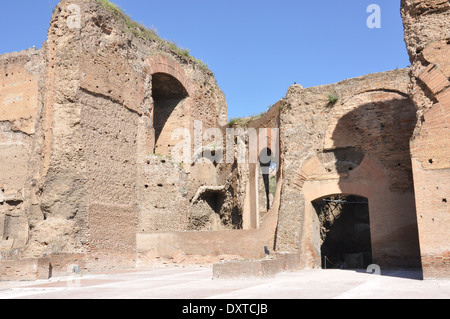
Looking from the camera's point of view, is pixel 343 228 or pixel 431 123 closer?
pixel 431 123

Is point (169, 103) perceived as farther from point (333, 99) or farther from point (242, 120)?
point (333, 99)

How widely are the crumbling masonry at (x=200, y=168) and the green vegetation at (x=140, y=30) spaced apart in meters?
0.07

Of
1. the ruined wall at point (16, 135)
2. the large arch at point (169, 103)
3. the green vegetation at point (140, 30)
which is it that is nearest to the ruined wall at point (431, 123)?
the green vegetation at point (140, 30)

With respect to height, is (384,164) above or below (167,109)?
below

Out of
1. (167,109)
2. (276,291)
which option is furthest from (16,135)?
(276,291)

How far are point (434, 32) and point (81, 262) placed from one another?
953 cm

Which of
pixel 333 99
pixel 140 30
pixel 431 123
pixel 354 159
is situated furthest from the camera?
pixel 140 30

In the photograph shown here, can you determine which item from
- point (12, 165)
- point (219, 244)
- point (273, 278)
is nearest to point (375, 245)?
point (273, 278)

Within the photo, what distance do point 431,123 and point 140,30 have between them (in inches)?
415

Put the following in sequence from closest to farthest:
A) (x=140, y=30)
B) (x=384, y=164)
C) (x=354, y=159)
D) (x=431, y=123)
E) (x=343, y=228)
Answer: (x=431, y=123), (x=384, y=164), (x=354, y=159), (x=140, y=30), (x=343, y=228)

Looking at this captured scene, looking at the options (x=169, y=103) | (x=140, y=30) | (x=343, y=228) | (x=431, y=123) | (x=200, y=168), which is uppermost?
(x=140, y=30)

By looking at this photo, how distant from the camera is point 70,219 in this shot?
38.7ft

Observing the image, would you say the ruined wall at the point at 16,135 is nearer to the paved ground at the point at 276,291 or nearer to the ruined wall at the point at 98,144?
the ruined wall at the point at 98,144

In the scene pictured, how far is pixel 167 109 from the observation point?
1723cm
